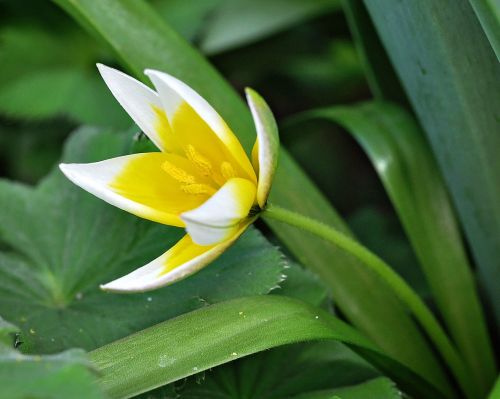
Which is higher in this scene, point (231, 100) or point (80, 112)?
point (231, 100)

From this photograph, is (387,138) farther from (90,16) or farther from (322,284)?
(90,16)

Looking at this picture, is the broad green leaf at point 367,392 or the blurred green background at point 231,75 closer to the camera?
the broad green leaf at point 367,392

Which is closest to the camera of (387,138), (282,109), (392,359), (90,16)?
(392,359)

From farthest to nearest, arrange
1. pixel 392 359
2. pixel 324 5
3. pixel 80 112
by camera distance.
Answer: pixel 324 5 → pixel 80 112 → pixel 392 359

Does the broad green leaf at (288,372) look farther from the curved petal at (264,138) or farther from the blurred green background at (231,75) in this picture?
the blurred green background at (231,75)

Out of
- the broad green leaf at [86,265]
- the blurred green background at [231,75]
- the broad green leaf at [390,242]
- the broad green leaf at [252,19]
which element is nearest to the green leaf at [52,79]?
the blurred green background at [231,75]

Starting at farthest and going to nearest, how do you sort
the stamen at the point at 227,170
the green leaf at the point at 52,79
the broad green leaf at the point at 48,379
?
1. the green leaf at the point at 52,79
2. the stamen at the point at 227,170
3. the broad green leaf at the point at 48,379

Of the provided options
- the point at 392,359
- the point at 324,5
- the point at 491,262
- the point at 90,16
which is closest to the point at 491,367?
the point at 491,262
